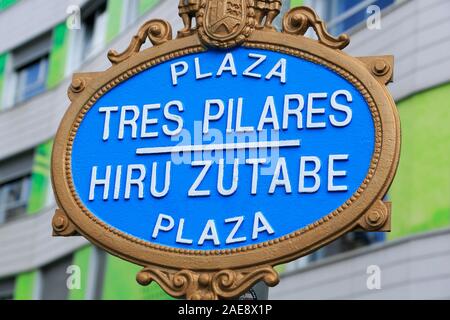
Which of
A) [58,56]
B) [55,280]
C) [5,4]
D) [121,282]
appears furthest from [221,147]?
[5,4]

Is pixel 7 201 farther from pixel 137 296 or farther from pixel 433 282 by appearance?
pixel 433 282

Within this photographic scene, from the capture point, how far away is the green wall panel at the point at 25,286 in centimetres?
1898

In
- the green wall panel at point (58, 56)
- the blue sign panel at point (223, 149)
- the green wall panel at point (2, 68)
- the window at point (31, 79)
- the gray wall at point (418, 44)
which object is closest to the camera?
the blue sign panel at point (223, 149)

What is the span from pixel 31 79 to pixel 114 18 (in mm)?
3025

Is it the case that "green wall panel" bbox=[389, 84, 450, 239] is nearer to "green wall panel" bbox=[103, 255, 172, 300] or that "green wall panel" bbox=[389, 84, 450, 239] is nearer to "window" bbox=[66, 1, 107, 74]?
"green wall panel" bbox=[103, 255, 172, 300]

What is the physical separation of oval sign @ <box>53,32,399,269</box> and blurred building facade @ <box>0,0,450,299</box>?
2.53 feet

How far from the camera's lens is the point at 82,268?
1775 cm

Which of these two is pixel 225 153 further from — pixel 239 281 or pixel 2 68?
pixel 2 68

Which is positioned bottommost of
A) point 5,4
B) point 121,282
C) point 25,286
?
point 121,282

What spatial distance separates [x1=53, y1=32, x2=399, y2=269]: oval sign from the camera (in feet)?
18.5

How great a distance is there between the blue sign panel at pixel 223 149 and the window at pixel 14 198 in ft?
45.6

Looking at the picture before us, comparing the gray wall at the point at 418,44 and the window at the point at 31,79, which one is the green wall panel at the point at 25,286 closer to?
the window at the point at 31,79

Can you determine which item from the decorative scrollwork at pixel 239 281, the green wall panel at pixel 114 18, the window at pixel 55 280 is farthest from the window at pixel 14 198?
the decorative scrollwork at pixel 239 281


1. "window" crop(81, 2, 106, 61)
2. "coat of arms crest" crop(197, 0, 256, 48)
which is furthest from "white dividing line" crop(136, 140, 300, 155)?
"window" crop(81, 2, 106, 61)
